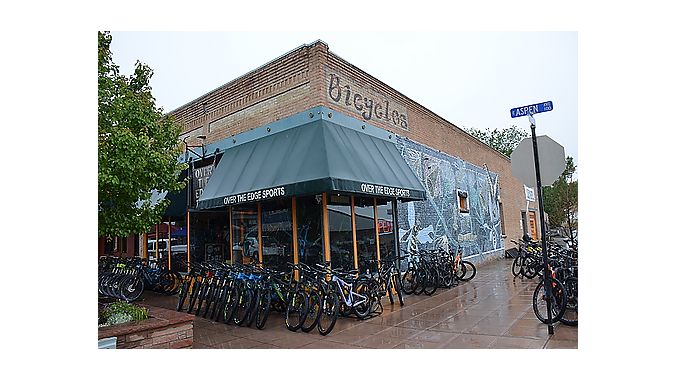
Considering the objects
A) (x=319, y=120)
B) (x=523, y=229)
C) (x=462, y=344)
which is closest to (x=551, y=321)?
(x=462, y=344)

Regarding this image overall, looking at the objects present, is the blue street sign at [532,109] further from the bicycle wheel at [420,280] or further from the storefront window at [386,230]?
the bicycle wheel at [420,280]

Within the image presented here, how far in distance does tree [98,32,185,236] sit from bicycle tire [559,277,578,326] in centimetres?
599

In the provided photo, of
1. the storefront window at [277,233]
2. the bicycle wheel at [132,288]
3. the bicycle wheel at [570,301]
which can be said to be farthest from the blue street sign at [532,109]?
the bicycle wheel at [132,288]

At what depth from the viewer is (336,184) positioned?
22.0 ft

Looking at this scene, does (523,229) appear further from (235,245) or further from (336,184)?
(336,184)

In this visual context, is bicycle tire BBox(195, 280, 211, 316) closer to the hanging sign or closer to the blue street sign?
the blue street sign

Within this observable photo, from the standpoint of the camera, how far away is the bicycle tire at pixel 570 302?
6.21m

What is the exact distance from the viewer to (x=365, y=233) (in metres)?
9.05

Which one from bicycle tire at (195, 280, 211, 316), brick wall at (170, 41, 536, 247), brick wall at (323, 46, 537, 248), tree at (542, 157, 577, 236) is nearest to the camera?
bicycle tire at (195, 280, 211, 316)

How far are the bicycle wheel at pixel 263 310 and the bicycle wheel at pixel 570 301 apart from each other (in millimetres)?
4115

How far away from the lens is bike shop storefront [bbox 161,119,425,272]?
Result: 23.8 feet

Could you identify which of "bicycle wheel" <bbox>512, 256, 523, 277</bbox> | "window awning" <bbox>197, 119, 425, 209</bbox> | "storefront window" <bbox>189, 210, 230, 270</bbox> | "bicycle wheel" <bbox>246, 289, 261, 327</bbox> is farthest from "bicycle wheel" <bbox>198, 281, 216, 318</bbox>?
"bicycle wheel" <bbox>512, 256, 523, 277</bbox>

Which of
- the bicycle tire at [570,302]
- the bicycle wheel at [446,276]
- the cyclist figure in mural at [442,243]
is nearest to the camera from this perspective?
the bicycle tire at [570,302]

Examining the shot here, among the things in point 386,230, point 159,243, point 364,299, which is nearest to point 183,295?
point 364,299
